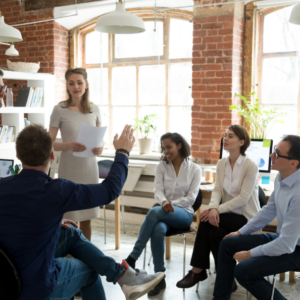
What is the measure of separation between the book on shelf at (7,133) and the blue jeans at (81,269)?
9.72ft

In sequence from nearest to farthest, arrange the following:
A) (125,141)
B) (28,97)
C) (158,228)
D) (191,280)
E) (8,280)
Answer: (8,280) < (125,141) < (191,280) < (158,228) < (28,97)

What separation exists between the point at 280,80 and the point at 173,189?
2027 millimetres

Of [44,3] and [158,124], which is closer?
[158,124]

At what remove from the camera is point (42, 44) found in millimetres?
5289

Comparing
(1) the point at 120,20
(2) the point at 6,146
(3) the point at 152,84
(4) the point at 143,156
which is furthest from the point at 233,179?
(2) the point at 6,146

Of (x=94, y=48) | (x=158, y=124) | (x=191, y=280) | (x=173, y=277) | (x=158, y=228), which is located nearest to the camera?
(x=191, y=280)

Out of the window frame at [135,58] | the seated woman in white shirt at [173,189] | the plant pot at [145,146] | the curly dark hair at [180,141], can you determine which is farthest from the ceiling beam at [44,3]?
the seated woman in white shirt at [173,189]

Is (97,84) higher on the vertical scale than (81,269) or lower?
higher

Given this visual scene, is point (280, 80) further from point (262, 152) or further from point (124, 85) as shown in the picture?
point (124, 85)

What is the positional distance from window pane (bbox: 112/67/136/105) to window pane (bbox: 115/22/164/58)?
0.21 meters

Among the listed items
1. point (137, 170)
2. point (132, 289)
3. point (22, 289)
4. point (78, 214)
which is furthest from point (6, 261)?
point (137, 170)

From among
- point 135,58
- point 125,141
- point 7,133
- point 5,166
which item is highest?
point 135,58

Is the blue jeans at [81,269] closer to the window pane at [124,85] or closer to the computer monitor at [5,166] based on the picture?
the computer monitor at [5,166]

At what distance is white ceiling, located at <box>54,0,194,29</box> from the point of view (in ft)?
14.9
